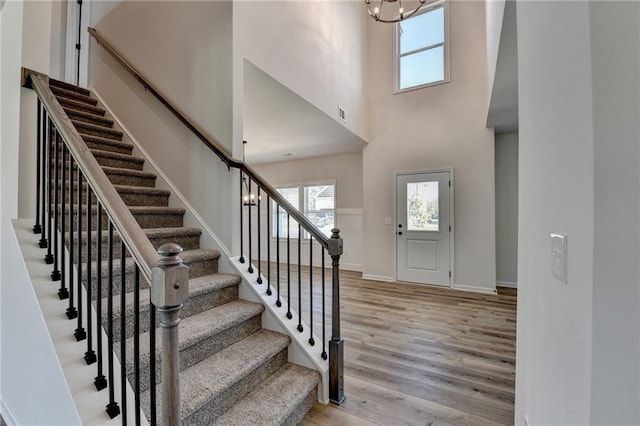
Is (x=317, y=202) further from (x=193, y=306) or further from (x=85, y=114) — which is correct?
(x=193, y=306)

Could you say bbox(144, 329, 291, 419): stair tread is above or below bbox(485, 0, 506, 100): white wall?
below

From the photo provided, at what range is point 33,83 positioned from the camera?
5.60 feet

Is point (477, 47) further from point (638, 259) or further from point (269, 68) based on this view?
point (638, 259)

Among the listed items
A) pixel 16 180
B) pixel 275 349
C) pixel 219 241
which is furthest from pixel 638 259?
pixel 16 180

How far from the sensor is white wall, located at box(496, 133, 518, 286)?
4559 mm

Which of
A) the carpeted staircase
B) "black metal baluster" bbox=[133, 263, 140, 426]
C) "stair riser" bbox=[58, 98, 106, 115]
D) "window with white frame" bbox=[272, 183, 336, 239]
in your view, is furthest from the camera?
"window with white frame" bbox=[272, 183, 336, 239]

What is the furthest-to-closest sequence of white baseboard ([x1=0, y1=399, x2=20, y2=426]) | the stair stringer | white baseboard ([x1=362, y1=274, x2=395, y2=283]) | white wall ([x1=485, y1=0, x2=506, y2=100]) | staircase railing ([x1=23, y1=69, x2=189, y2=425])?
white baseboard ([x1=362, y1=274, x2=395, y2=283])
white wall ([x1=485, y1=0, x2=506, y2=100])
the stair stringer
white baseboard ([x1=0, y1=399, x2=20, y2=426])
staircase railing ([x1=23, y1=69, x2=189, y2=425])

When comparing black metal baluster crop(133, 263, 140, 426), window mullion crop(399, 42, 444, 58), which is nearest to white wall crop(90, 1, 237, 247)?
black metal baluster crop(133, 263, 140, 426)

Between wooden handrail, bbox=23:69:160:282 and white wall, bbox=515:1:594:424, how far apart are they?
109 centimetres

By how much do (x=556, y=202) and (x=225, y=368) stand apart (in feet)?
5.37

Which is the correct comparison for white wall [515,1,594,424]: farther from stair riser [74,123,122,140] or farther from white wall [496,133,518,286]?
white wall [496,133,518,286]

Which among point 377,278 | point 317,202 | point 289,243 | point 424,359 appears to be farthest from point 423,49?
point 424,359

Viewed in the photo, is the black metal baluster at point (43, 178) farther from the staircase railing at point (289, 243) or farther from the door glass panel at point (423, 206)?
the door glass panel at point (423, 206)

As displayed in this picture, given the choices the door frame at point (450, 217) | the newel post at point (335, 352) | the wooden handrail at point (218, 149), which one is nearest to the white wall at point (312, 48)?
the wooden handrail at point (218, 149)
